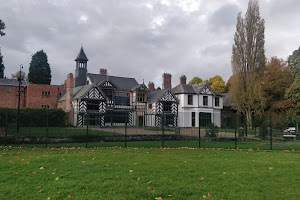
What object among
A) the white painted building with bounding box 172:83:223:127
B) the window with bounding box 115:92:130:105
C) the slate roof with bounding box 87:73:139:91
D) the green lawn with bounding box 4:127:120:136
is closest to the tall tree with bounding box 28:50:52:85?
the slate roof with bounding box 87:73:139:91

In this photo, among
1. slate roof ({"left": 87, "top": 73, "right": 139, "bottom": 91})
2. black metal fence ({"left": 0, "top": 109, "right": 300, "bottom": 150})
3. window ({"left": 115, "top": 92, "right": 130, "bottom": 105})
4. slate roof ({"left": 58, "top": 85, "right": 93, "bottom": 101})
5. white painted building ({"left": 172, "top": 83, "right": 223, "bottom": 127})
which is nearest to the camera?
black metal fence ({"left": 0, "top": 109, "right": 300, "bottom": 150})

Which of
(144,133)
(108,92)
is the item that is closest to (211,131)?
(144,133)

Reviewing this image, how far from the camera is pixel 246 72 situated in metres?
32.0

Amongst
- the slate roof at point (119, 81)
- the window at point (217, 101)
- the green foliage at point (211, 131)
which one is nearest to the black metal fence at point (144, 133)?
the green foliage at point (211, 131)

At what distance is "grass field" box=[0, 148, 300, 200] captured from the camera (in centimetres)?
513

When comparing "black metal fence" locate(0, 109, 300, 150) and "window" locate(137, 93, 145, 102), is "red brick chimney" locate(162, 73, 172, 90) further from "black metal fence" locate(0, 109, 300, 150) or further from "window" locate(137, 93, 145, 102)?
"black metal fence" locate(0, 109, 300, 150)

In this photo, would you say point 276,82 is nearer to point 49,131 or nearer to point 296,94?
point 296,94

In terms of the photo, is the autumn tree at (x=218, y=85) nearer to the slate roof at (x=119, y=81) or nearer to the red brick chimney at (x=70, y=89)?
the slate roof at (x=119, y=81)

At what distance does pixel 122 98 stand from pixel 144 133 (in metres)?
20.9

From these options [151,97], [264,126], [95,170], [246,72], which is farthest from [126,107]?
[95,170]

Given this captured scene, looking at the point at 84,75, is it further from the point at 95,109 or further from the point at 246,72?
Result: the point at 246,72

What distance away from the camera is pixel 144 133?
1872cm

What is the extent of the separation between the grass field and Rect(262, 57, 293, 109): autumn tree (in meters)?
30.5

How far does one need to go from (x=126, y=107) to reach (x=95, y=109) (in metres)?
5.13
